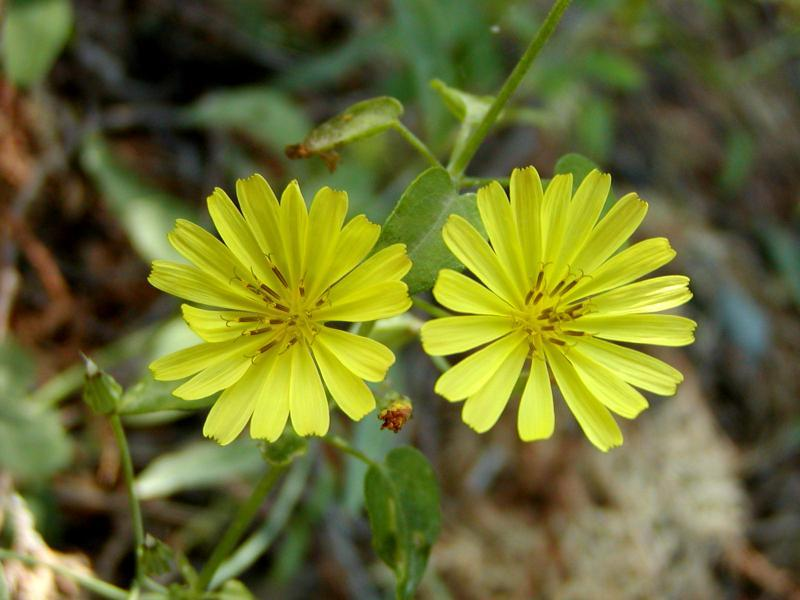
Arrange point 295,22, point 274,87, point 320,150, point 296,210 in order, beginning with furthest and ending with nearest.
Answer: point 295,22 < point 274,87 < point 320,150 < point 296,210

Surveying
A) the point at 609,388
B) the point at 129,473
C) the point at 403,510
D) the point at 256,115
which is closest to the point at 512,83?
the point at 609,388

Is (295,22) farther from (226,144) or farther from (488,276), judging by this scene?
(488,276)

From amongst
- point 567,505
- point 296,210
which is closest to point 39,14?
Result: point 296,210

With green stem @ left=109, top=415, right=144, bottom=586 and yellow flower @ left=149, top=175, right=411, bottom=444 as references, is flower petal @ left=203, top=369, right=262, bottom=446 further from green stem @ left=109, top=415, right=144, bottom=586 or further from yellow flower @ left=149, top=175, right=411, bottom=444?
green stem @ left=109, top=415, right=144, bottom=586

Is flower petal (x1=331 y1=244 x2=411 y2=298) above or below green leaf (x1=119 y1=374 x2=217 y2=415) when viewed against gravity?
above

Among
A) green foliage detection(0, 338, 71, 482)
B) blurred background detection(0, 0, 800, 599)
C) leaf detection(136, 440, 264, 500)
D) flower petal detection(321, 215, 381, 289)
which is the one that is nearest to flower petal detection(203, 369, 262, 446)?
flower petal detection(321, 215, 381, 289)

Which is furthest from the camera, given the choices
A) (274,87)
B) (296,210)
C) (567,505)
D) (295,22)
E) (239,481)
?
(295,22)
